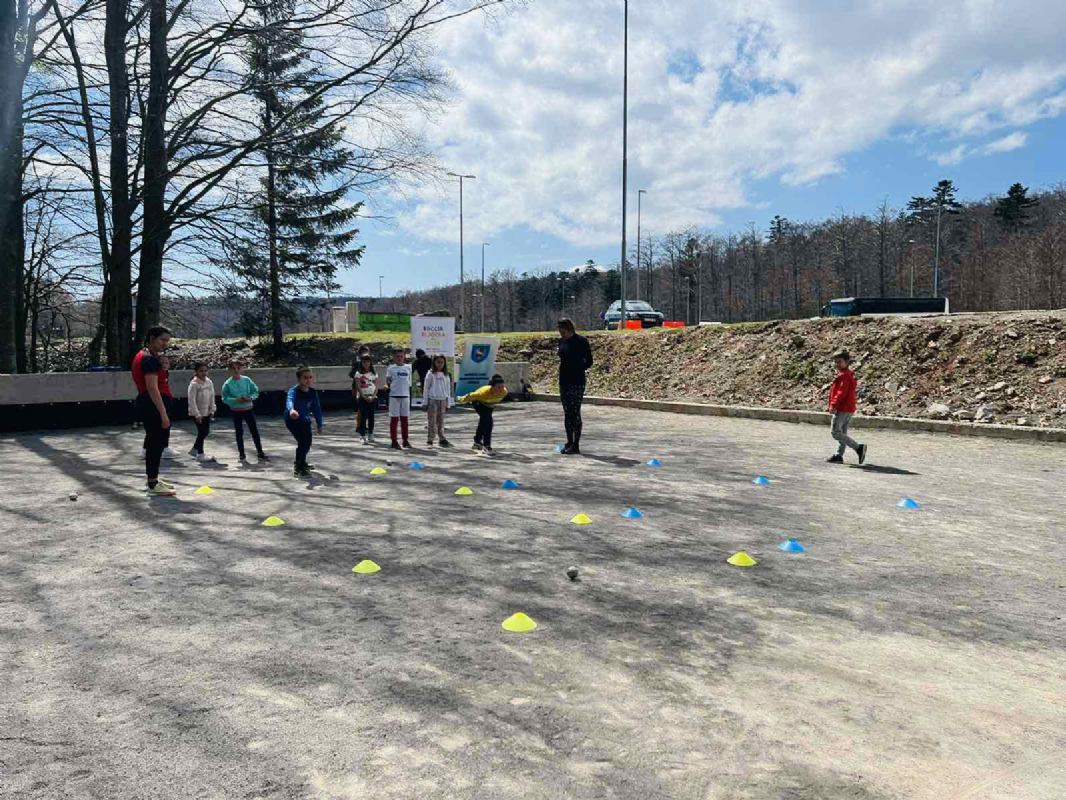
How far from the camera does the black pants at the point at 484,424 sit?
38.6ft

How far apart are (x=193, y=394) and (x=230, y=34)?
10.5 metres

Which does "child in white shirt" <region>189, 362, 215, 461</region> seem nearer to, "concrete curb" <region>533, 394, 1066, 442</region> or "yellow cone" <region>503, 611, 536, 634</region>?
"yellow cone" <region>503, 611, 536, 634</region>

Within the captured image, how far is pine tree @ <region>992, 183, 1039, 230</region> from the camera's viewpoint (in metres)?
75.4

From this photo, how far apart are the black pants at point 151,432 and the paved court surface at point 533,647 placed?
60 centimetres

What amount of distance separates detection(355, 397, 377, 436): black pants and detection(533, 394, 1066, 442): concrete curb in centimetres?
883

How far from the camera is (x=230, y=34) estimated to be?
17.2 m

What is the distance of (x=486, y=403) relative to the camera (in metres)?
11.6

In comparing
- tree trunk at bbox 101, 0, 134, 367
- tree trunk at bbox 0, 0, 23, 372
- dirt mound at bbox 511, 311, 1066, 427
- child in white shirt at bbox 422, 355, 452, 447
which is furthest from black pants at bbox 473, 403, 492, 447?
tree trunk at bbox 0, 0, 23, 372

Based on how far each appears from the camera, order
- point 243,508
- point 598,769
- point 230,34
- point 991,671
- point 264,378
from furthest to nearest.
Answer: point 264,378 → point 230,34 → point 243,508 → point 991,671 → point 598,769

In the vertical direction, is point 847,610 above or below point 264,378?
below

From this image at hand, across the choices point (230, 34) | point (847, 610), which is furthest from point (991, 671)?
point (230, 34)

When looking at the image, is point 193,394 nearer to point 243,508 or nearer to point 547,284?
point 243,508

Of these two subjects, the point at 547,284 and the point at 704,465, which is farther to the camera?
the point at 547,284

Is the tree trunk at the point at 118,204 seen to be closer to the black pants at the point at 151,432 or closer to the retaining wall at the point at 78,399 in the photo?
the retaining wall at the point at 78,399
